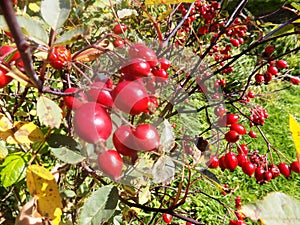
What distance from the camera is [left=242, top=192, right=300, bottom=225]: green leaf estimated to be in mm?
266

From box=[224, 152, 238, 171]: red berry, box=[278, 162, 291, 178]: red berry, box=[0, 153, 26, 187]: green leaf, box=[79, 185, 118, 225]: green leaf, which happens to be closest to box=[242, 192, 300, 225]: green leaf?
box=[79, 185, 118, 225]: green leaf

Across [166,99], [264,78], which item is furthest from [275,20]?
[166,99]

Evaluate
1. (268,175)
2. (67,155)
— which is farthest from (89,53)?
(268,175)

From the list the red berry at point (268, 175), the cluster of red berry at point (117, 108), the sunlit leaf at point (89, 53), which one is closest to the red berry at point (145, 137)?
the cluster of red berry at point (117, 108)

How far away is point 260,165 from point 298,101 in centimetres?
333

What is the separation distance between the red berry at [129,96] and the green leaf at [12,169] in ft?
1.18

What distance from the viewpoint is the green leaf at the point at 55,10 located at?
0.43 metres

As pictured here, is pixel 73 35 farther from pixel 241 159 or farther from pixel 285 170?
pixel 285 170

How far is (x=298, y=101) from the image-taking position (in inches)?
165

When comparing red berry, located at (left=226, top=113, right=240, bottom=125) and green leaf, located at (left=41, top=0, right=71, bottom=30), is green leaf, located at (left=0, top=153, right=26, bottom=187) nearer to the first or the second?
green leaf, located at (left=41, top=0, right=71, bottom=30)

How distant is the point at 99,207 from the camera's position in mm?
557

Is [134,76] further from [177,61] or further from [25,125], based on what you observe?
[177,61]

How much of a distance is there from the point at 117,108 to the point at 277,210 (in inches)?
9.4

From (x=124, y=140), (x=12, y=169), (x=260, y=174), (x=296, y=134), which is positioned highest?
(x=296, y=134)
